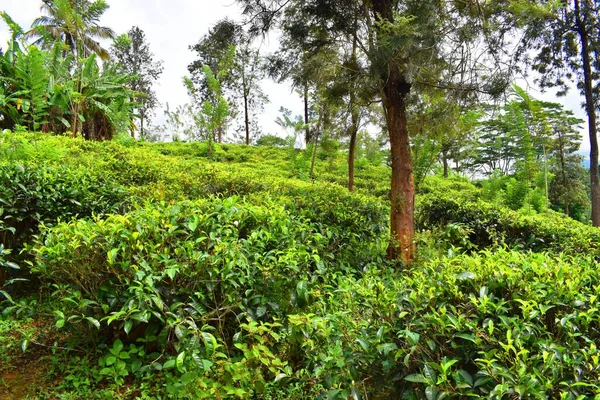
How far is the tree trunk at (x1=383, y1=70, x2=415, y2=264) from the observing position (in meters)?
4.33

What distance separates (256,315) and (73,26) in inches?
437

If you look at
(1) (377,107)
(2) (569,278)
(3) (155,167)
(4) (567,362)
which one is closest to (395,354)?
(4) (567,362)

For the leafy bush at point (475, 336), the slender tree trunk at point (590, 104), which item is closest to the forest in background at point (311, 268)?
the leafy bush at point (475, 336)

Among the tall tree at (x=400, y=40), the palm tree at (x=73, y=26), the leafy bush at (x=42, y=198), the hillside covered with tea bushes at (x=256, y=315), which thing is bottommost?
the hillside covered with tea bushes at (x=256, y=315)

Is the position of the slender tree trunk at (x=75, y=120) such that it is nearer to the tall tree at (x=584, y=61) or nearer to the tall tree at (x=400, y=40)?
the tall tree at (x=400, y=40)

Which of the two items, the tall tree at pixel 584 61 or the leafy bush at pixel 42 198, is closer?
the leafy bush at pixel 42 198

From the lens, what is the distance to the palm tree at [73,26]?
9820 millimetres

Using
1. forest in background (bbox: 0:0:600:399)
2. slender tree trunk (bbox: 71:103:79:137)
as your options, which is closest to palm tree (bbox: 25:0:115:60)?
slender tree trunk (bbox: 71:103:79:137)

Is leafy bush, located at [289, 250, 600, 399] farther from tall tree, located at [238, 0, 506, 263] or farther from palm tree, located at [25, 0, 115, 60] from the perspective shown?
palm tree, located at [25, 0, 115, 60]

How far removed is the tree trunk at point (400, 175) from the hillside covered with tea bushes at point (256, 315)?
105 cm

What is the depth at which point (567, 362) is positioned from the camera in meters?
1.35

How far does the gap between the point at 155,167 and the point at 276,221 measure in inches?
131

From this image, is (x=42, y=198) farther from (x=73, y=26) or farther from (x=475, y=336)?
(x=73, y=26)

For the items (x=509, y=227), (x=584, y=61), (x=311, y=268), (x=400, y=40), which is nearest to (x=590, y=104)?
(x=584, y=61)
